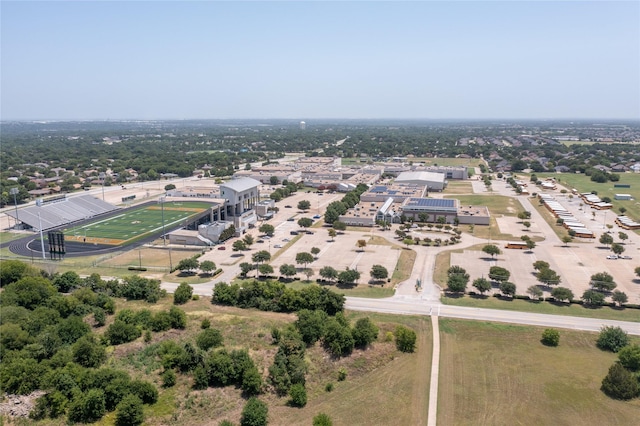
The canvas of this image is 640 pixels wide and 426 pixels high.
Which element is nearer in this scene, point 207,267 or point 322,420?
point 322,420

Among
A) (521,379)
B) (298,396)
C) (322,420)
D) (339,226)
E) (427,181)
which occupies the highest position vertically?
(427,181)

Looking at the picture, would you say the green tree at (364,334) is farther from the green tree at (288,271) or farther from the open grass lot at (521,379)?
the green tree at (288,271)

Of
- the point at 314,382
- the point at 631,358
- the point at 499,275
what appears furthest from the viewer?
the point at 499,275

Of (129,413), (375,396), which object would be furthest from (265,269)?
(129,413)

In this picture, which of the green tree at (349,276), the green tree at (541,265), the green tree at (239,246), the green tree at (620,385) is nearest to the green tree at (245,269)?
the green tree at (239,246)

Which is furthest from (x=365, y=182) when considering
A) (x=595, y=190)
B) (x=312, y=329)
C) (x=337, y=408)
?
(x=337, y=408)

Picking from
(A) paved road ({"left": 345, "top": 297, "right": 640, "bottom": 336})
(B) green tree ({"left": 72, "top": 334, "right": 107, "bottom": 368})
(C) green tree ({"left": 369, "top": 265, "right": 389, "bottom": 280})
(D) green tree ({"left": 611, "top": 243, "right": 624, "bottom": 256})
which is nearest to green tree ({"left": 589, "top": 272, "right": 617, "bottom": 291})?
(A) paved road ({"left": 345, "top": 297, "right": 640, "bottom": 336})

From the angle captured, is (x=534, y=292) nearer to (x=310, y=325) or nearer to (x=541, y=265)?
(x=541, y=265)

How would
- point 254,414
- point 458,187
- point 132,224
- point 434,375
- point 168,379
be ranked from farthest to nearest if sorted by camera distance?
point 458,187 < point 132,224 < point 434,375 < point 168,379 < point 254,414
